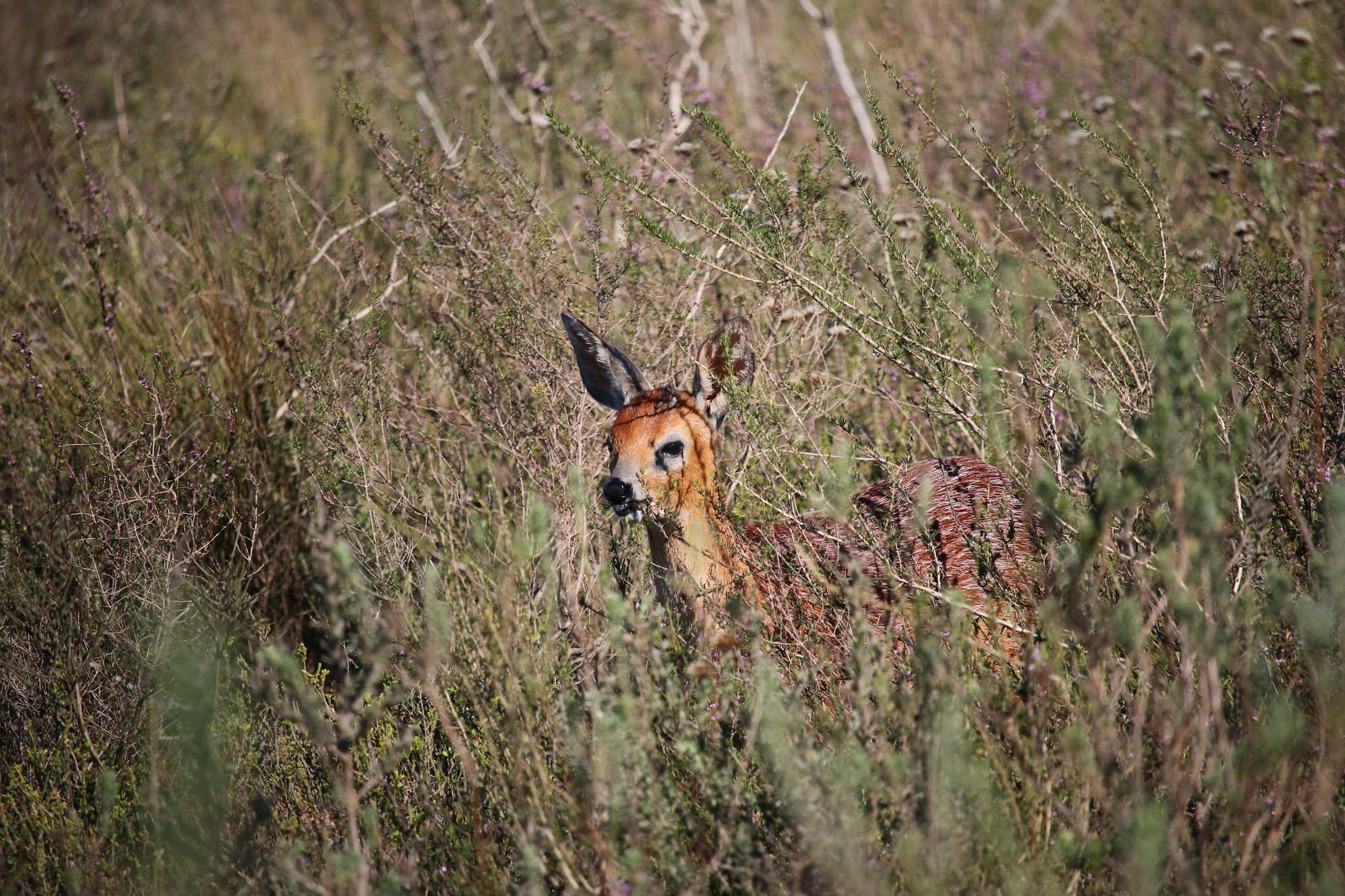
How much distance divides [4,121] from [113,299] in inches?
148

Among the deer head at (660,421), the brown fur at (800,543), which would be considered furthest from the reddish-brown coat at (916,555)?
the deer head at (660,421)

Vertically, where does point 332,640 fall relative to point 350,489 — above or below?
below

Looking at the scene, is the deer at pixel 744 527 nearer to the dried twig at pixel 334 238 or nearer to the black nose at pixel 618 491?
the black nose at pixel 618 491

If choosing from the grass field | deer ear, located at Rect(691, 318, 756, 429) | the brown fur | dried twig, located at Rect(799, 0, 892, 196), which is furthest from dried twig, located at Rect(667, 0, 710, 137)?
the brown fur

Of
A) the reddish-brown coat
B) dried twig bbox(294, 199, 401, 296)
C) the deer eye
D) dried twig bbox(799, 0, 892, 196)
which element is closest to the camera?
the reddish-brown coat

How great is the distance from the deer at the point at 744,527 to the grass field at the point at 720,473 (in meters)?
0.16

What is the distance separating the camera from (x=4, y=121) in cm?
756

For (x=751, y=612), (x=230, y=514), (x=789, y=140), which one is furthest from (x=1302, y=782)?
(x=789, y=140)

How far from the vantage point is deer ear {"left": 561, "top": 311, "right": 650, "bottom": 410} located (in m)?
3.84

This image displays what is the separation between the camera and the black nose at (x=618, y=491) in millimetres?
3705

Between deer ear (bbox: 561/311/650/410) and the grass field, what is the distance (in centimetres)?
17

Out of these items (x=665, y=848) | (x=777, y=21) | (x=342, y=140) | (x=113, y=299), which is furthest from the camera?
(x=777, y=21)

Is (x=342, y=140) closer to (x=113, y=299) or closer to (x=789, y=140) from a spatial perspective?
(x=113, y=299)

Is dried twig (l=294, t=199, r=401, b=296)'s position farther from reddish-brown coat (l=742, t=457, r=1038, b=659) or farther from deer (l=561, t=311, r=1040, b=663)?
reddish-brown coat (l=742, t=457, r=1038, b=659)
